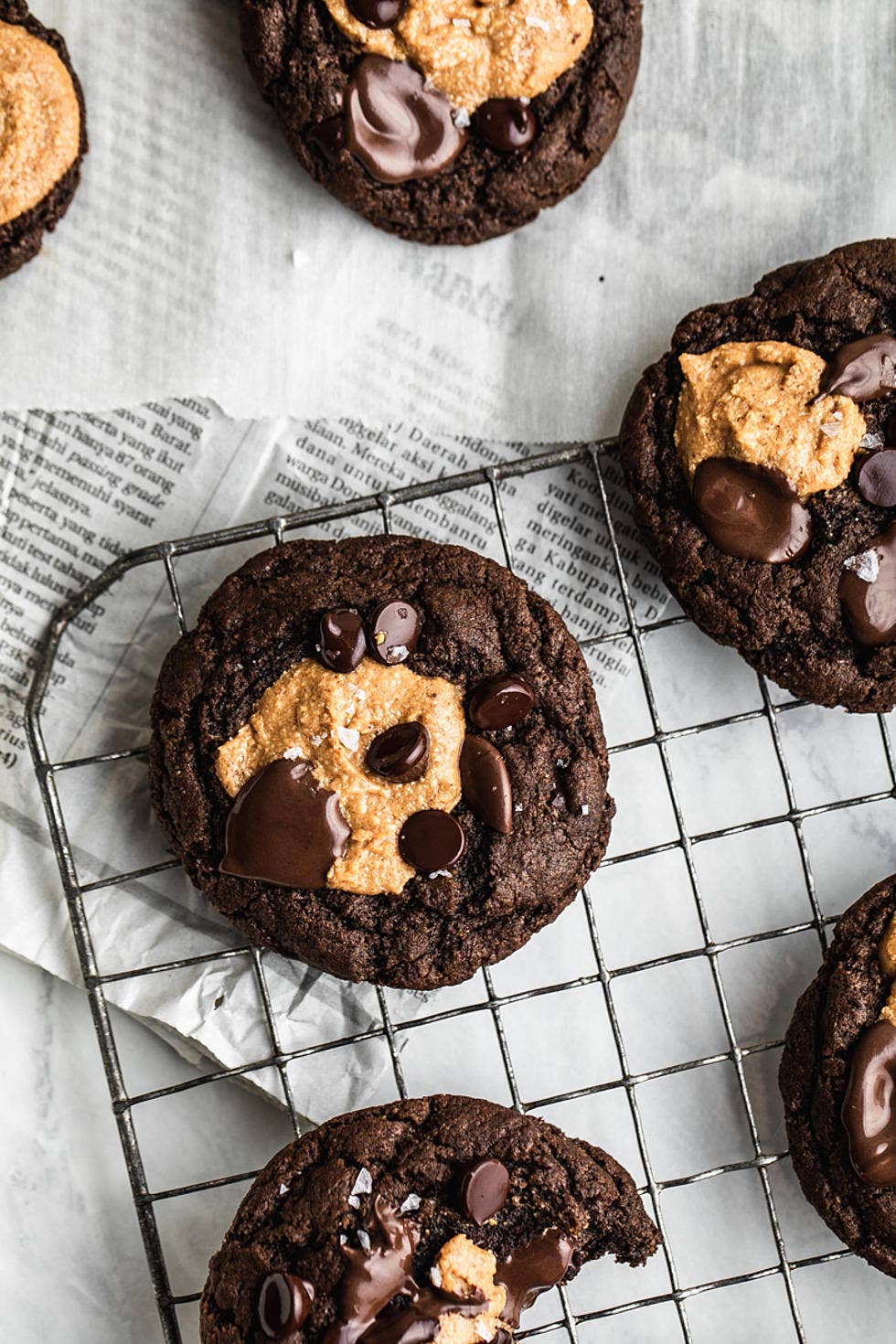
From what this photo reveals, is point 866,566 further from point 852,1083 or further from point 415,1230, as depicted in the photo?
point 415,1230

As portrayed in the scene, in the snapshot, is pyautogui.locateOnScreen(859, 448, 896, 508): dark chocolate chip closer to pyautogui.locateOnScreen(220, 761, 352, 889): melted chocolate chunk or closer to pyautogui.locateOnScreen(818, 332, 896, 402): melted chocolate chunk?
pyautogui.locateOnScreen(818, 332, 896, 402): melted chocolate chunk

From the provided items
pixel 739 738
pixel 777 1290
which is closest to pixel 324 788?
pixel 739 738

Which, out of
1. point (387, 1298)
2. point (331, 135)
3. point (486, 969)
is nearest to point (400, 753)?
point (486, 969)

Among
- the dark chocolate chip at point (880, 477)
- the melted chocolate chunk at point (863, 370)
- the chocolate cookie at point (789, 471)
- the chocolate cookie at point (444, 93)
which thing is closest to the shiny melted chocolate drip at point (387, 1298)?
the chocolate cookie at point (789, 471)

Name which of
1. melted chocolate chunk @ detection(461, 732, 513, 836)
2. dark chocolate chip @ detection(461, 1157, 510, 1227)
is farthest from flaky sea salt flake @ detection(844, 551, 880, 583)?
dark chocolate chip @ detection(461, 1157, 510, 1227)

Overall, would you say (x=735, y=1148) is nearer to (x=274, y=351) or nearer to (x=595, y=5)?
(x=274, y=351)

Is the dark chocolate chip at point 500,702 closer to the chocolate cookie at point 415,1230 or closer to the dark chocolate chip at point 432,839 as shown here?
the dark chocolate chip at point 432,839
